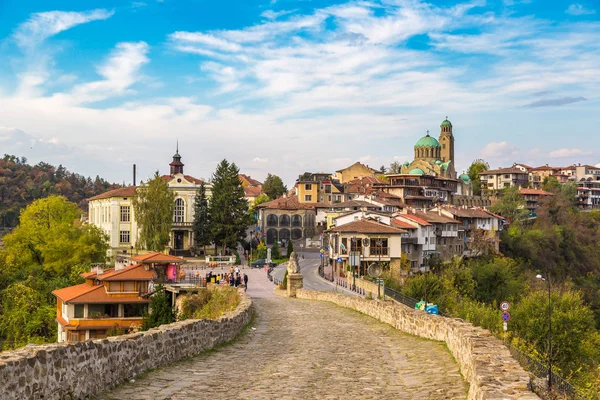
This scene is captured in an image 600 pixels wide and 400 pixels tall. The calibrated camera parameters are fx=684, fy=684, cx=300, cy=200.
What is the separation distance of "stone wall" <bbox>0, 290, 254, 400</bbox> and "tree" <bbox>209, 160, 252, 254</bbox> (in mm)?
51608

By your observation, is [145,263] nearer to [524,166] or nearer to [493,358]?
[493,358]

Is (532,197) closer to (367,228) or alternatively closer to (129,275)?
(367,228)

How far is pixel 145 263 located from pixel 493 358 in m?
32.5

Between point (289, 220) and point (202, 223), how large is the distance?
698 inches

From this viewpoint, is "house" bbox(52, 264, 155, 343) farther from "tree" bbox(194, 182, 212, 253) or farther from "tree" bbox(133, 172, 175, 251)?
"tree" bbox(194, 182, 212, 253)

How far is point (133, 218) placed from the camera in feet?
226

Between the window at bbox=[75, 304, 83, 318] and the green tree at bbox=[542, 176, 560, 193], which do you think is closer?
the window at bbox=[75, 304, 83, 318]

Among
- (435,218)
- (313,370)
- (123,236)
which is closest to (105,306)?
(313,370)

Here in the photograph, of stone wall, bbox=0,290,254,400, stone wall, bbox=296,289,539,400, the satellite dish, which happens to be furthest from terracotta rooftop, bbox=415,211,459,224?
stone wall, bbox=0,290,254,400

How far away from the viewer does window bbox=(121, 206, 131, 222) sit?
6944 centimetres

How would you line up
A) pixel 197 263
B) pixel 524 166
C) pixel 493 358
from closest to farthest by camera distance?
pixel 493 358
pixel 197 263
pixel 524 166

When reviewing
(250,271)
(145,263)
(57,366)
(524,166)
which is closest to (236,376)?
(57,366)

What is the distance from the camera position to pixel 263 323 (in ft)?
65.8

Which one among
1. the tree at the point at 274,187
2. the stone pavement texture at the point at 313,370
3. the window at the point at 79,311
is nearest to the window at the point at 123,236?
the window at the point at 79,311
